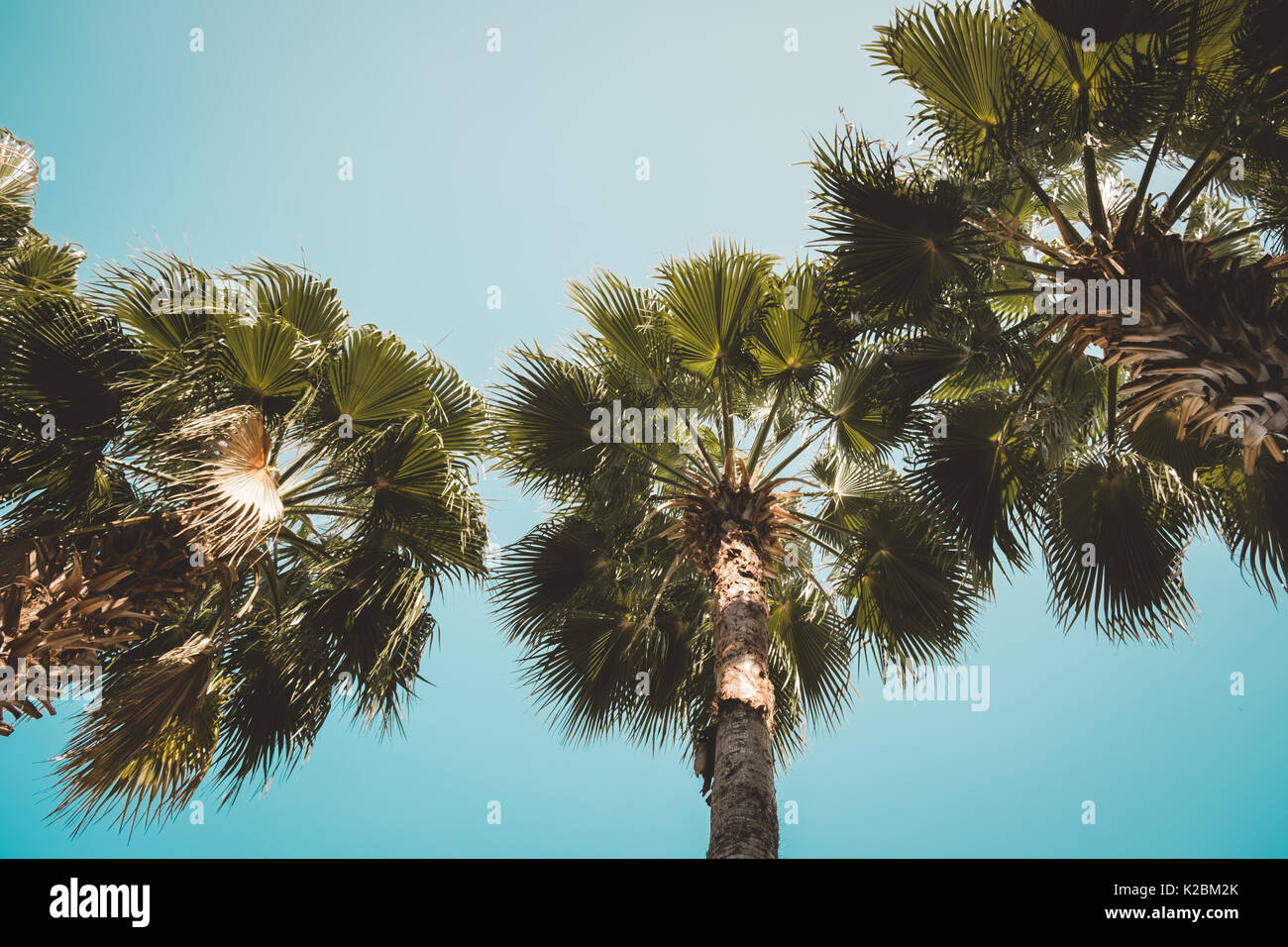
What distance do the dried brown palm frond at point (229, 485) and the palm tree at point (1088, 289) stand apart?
4.22m

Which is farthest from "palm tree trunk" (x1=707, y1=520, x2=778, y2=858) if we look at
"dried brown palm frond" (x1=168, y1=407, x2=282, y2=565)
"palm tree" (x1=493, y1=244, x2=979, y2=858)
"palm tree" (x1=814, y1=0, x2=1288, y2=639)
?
"dried brown palm frond" (x1=168, y1=407, x2=282, y2=565)

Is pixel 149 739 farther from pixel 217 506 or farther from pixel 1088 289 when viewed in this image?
pixel 1088 289

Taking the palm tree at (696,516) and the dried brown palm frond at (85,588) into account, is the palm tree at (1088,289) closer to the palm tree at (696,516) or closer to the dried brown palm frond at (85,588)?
the palm tree at (696,516)

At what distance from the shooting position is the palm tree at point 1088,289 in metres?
4.85

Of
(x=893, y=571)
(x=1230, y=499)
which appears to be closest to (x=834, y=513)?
(x=893, y=571)

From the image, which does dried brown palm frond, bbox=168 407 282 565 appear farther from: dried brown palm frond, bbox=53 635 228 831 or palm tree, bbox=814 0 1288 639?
palm tree, bbox=814 0 1288 639

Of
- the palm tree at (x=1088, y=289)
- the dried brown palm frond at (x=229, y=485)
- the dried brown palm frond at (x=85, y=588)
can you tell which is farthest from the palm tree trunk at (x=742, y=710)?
the dried brown palm frond at (x=85, y=588)

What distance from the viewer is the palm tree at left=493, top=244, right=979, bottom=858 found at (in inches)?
270

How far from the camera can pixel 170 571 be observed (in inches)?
207

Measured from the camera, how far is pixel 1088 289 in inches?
209

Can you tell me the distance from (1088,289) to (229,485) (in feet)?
18.3

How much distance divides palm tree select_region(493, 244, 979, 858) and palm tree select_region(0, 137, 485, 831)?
904 millimetres

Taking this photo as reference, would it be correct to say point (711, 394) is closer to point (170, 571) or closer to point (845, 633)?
point (845, 633)

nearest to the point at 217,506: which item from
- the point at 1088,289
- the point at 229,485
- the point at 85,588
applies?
the point at 229,485
